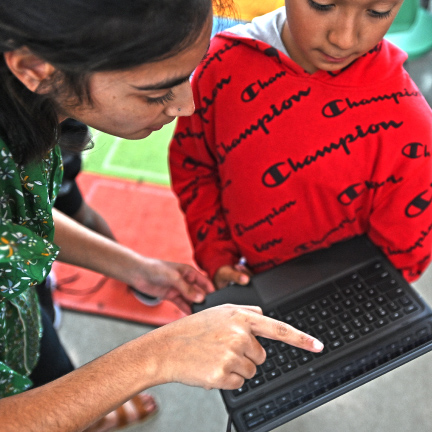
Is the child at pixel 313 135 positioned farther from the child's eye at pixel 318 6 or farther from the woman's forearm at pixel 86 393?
the woman's forearm at pixel 86 393

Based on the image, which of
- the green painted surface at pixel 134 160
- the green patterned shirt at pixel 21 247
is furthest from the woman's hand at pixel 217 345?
the green painted surface at pixel 134 160

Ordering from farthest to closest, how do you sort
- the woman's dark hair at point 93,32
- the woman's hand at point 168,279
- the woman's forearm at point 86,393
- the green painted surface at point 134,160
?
the green painted surface at point 134,160, the woman's hand at point 168,279, the woman's forearm at point 86,393, the woman's dark hair at point 93,32

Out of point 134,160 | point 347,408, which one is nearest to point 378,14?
point 347,408

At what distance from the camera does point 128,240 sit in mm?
1629

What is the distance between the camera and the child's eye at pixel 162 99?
58 cm

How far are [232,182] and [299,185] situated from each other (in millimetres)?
121

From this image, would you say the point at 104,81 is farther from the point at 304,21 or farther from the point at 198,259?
the point at 198,259

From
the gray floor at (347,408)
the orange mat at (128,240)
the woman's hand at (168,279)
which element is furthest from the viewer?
the orange mat at (128,240)

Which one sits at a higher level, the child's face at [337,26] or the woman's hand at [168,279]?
the child's face at [337,26]

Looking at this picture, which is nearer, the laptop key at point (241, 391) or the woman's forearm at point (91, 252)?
the laptop key at point (241, 391)

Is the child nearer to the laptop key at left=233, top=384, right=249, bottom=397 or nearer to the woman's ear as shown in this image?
the laptop key at left=233, top=384, right=249, bottom=397

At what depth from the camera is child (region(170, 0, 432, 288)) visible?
27.6 inches

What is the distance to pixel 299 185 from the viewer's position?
2.60ft

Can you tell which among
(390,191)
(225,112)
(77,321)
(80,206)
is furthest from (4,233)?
(77,321)
